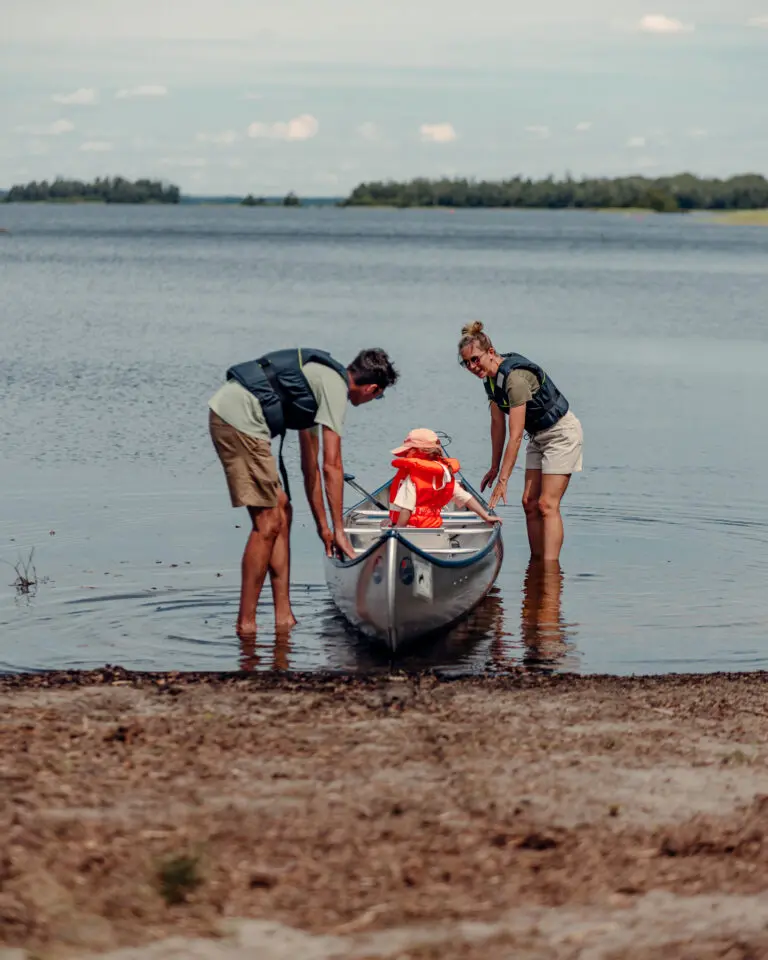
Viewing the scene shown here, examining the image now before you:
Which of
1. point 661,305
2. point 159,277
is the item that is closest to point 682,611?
point 661,305

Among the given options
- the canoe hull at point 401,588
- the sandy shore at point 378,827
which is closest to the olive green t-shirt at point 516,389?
the canoe hull at point 401,588

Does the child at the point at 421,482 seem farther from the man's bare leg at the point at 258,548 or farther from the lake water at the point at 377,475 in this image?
the man's bare leg at the point at 258,548

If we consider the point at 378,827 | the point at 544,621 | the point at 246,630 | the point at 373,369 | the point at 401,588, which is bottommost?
the point at 544,621

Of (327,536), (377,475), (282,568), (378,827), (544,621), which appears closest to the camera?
(378,827)

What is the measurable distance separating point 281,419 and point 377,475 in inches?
310

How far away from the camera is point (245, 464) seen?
9.88m

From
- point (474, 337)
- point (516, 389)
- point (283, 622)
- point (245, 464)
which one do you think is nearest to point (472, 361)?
point (474, 337)

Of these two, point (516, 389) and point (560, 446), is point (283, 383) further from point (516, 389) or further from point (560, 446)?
point (560, 446)

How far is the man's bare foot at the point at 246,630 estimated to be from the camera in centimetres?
1070

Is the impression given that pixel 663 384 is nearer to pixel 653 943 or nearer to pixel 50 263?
pixel 653 943

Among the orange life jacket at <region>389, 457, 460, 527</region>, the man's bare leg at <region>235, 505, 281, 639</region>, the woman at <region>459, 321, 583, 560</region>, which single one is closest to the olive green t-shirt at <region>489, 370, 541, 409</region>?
the woman at <region>459, 321, 583, 560</region>

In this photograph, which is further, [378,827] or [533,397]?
[533,397]

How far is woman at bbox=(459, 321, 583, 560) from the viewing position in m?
11.6

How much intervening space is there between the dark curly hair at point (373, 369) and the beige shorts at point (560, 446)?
339cm
